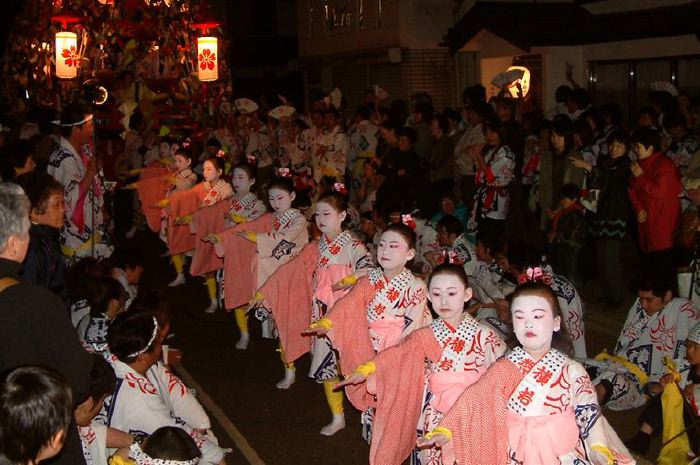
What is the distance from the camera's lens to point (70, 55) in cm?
1138

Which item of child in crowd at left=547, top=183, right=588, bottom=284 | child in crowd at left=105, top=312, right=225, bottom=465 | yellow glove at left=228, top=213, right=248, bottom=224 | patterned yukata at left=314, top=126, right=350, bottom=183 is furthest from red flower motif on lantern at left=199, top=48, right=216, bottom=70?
child in crowd at left=105, top=312, right=225, bottom=465

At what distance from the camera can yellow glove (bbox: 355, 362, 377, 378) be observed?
4.93m

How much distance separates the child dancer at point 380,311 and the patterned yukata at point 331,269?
2.44 feet

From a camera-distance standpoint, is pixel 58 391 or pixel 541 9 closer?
pixel 58 391

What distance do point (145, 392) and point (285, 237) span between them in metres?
3.61

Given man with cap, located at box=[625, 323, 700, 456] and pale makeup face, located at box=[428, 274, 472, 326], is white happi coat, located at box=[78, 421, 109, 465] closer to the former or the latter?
pale makeup face, located at box=[428, 274, 472, 326]

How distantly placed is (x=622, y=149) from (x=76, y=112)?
15.9 feet

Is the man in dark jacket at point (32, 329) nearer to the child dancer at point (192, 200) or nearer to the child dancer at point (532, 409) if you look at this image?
the child dancer at point (532, 409)

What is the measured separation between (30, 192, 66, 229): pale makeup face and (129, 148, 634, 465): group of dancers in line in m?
1.67

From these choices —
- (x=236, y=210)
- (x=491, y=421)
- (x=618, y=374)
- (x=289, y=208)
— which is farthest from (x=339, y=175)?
(x=491, y=421)

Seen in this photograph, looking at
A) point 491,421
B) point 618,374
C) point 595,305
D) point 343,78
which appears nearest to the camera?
point 491,421

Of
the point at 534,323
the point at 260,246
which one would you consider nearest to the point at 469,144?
the point at 260,246

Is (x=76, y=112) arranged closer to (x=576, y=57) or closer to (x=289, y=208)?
(x=289, y=208)

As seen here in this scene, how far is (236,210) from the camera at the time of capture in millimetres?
9016
